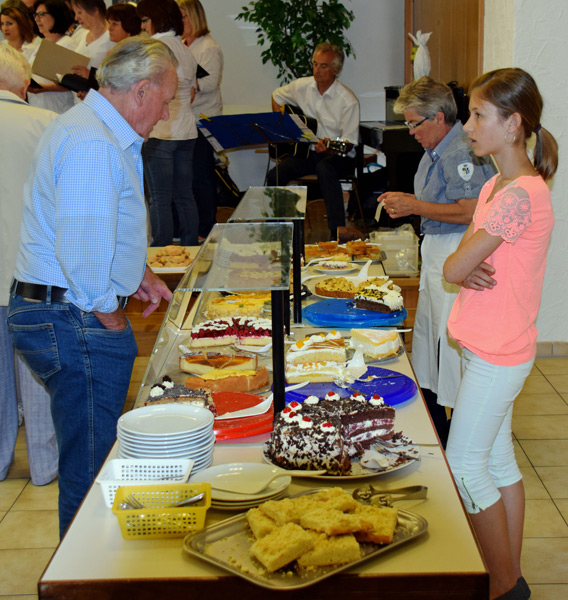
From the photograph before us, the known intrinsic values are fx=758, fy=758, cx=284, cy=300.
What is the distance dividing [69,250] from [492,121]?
3.91 ft

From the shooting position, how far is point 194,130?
6.05m

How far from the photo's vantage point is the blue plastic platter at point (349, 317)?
288 cm

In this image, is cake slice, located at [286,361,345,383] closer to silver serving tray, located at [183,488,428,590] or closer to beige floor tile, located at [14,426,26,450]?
silver serving tray, located at [183,488,428,590]

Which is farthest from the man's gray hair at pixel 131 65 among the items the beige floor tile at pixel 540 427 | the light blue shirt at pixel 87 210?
the beige floor tile at pixel 540 427

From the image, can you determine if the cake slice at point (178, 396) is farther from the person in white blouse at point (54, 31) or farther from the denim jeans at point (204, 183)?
the denim jeans at point (204, 183)

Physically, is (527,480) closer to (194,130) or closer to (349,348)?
(349,348)

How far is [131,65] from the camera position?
2131mm

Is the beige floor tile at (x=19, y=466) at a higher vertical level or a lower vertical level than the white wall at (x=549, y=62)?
lower

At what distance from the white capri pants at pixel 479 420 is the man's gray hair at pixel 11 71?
2.13 meters

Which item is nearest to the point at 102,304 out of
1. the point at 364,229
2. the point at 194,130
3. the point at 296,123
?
the point at 194,130

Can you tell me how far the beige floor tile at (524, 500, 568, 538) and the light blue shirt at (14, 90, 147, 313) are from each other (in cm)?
178

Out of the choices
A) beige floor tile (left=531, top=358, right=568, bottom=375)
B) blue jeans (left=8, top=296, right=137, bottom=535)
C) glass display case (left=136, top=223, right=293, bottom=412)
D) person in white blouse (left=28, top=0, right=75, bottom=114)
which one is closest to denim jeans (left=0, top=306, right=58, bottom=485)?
glass display case (left=136, top=223, right=293, bottom=412)

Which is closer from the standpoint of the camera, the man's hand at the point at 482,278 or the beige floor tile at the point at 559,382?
the man's hand at the point at 482,278

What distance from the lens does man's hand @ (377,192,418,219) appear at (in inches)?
127
